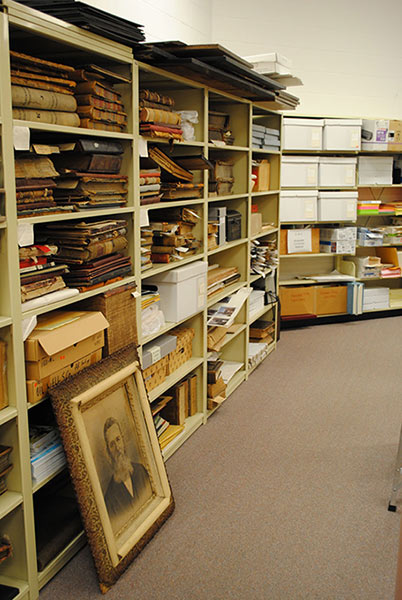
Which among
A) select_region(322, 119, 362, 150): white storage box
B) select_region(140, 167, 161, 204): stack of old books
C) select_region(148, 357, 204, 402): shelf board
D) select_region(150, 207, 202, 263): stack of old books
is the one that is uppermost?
select_region(322, 119, 362, 150): white storage box

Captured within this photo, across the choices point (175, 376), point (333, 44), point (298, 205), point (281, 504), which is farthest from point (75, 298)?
point (333, 44)

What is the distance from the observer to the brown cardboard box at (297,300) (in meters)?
6.24

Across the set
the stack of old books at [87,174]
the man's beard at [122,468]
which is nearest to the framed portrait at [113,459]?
the man's beard at [122,468]

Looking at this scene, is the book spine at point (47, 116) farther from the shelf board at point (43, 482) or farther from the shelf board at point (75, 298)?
the shelf board at point (43, 482)

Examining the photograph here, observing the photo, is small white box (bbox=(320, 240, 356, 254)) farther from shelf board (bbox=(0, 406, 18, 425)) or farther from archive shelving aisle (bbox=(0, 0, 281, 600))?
shelf board (bbox=(0, 406, 18, 425))

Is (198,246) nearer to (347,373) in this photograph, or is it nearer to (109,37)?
(109,37)

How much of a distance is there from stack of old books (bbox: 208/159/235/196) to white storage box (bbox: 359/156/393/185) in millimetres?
2498

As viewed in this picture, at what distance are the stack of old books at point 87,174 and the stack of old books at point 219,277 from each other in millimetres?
1458

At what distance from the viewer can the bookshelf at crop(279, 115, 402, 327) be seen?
629cm

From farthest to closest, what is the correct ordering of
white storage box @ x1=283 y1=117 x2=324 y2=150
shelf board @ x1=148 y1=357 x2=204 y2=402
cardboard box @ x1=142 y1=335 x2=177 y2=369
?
white storage box @ x1=283 y1=117 x2=324 y2=150
shelf board @ x1=148 y1=357 x2=204 y2=402
cardboard box @ x1=142 y1=335 x2=177 y2=369

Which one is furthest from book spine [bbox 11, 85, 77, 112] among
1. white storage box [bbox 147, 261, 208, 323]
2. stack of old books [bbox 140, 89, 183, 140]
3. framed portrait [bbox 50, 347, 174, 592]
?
white storage box [bbox 147, 261, 208, 323]

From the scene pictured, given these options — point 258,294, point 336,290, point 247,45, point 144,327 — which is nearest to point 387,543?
point 144,327

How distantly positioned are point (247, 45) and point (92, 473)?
16.7 ft

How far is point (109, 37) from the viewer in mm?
2432
